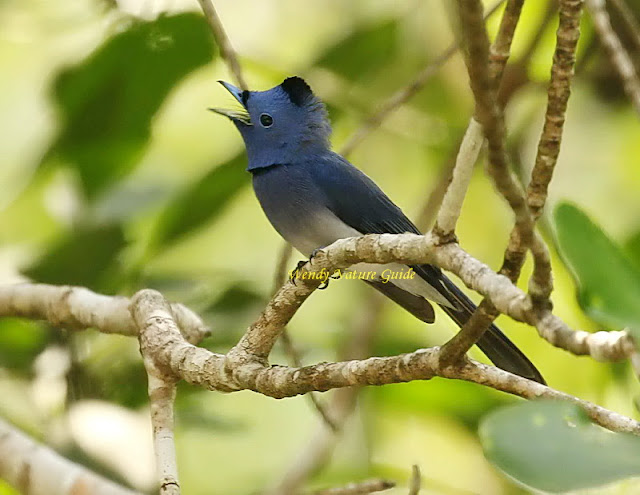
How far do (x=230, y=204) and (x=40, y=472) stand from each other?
138 cm

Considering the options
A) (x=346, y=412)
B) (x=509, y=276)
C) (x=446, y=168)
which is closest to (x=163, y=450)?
(x=509, y=276)

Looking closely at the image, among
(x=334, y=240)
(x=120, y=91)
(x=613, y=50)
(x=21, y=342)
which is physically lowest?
(x=21, y=342)

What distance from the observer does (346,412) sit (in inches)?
142

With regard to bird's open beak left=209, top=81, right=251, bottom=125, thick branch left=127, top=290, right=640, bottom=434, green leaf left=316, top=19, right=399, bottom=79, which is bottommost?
thick branch left=127, top=290, right=640, bottom=434

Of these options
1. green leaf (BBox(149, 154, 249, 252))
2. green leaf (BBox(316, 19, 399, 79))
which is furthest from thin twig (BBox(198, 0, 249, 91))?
green leaf (BBox(316, 19, 399, 79))

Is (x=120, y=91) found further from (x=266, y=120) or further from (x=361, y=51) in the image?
(x=361, y=51)

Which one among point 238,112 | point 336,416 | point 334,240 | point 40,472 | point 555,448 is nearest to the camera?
point 555,448

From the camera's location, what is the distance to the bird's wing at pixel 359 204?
10.5 ft

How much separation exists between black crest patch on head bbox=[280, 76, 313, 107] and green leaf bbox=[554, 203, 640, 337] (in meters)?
1.81

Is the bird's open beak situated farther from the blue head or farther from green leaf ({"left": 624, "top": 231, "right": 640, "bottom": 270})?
green leaf ({"left": 624, "top": 231, "right": 640, "bottom": 270})

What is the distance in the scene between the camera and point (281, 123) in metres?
3.42

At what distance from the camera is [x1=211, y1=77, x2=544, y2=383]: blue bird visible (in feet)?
10.4

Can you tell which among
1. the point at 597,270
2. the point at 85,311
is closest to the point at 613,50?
the point at 597,270

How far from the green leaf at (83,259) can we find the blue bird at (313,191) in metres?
0.61
